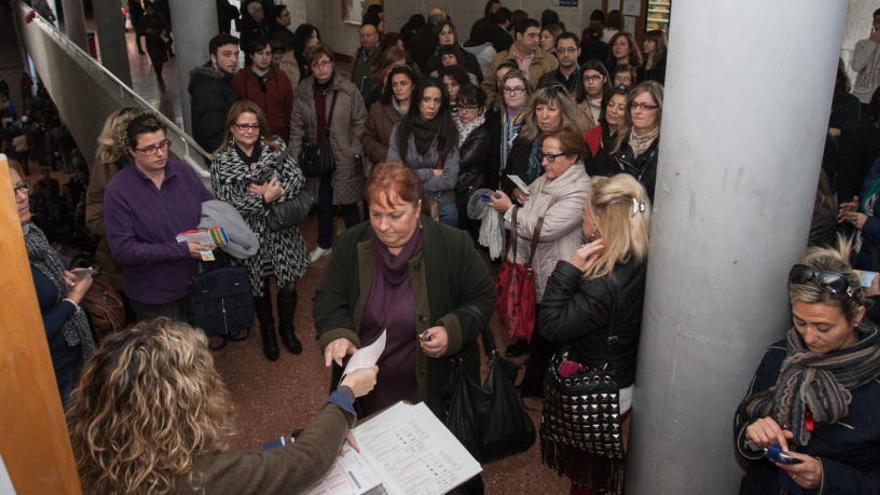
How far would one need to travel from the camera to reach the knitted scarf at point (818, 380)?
2.20 m

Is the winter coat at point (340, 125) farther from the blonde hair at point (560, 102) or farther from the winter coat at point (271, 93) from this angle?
the blonde hair at point (560, 102)

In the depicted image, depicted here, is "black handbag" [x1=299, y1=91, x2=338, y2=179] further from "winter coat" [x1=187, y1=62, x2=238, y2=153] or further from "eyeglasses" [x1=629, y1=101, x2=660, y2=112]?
"eyeglasses" [x1=629, y1=101, x2=660, y2=112]

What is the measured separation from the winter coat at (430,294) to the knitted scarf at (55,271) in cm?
126

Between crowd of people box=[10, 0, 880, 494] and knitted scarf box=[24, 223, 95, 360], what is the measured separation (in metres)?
0.01

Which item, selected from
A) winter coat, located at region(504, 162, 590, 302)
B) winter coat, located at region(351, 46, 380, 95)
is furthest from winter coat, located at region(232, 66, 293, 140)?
winter coat, located at region(504, 162, 590, 302)

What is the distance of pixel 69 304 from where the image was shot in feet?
10.7

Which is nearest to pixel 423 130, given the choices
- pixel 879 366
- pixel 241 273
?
pixel 241 273

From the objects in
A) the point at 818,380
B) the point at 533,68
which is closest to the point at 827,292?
the point at 818,380

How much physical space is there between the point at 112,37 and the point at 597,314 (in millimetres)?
16324

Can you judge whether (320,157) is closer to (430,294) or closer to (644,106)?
(644,106)

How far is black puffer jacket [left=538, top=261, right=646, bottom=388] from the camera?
293cm

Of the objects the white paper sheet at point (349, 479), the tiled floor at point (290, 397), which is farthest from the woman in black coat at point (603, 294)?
the white paper sheet at point (349, 479)

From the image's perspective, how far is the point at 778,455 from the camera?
2.24 m

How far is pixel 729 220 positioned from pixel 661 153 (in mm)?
358
